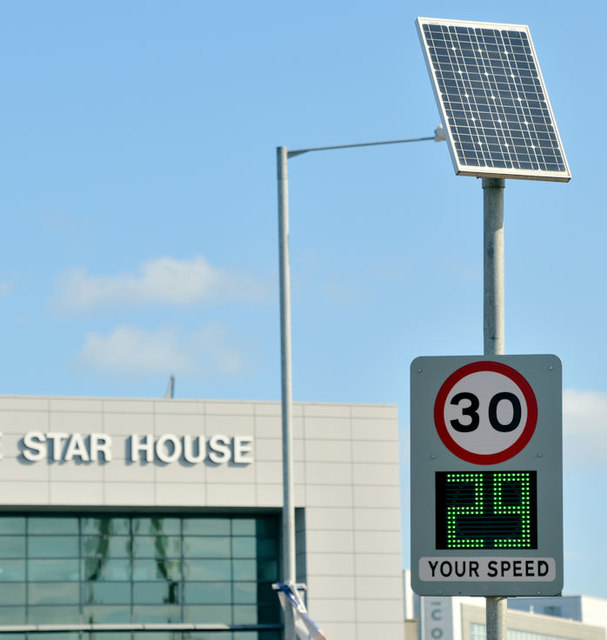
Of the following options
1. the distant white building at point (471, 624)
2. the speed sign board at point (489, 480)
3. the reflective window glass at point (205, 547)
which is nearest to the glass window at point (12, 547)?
the reflective window glass at point (205, 547)

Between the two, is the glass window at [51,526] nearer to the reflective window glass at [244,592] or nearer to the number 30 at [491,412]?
the reflective window glass at [244,592]

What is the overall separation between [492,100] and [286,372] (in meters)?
17.7

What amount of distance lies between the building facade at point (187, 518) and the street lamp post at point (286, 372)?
35.6 feet

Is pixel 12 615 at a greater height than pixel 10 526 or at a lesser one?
lesser

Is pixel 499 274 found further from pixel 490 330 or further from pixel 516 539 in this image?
pixel 516 539

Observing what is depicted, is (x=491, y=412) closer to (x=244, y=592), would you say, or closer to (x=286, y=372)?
(x=286, y=372)

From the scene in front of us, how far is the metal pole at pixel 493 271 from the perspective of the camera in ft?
23.8

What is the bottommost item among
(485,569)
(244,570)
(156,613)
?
(156,613)

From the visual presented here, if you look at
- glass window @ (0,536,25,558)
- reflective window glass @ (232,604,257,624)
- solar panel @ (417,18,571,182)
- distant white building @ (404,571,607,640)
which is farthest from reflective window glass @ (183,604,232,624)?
solar panel @ (417,18,571,182)

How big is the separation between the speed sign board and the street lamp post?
1894 cm

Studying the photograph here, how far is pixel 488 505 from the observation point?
6.68 m

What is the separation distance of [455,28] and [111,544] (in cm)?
2995

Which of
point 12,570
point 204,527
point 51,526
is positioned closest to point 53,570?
point 12,570

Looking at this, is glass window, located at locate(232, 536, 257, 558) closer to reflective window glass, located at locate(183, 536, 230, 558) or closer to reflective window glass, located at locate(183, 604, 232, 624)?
reflective window glass, located at locate(183, 536, 230, 558)
